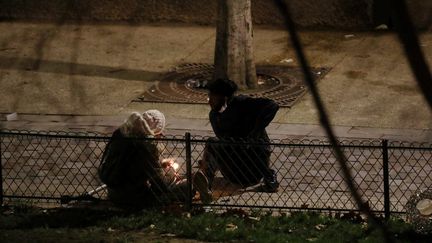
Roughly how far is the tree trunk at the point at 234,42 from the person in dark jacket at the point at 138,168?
4.06 meters

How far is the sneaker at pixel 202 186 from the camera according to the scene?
9000 millimetres

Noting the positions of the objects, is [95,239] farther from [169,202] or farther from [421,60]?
[421,60]

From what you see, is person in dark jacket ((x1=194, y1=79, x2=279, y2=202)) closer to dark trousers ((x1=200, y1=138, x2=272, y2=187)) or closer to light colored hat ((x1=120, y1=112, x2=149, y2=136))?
dark trousers ((x1=200, y1=138, x2=272, y2=187))

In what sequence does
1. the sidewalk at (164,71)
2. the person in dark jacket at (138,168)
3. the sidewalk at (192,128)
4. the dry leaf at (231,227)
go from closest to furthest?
the dry leaf at (231,227) < the person in dark jacket at (138,168) < the sidewalk at (192,128) < the sidewalk at (164,71)

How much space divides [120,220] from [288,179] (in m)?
1.92

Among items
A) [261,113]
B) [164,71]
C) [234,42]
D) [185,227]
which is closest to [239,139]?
[261,113]

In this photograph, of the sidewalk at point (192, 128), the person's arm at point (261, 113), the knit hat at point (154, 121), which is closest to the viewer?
the knit hat at point (154, 121)

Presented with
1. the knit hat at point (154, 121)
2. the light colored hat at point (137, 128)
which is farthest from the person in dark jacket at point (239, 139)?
the light colored hat at point (137, 128)

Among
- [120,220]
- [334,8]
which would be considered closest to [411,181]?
[120,220]

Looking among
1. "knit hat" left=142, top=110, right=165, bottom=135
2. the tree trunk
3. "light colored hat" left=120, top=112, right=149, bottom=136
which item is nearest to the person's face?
"knit hat" left=142, top=110, right=165, bottom=135

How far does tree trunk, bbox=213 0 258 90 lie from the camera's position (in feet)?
42.3

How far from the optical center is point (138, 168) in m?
8.90

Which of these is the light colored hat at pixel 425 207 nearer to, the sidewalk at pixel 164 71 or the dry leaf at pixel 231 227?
the dry leaf at pixel 231 227

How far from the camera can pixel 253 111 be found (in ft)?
30.5
